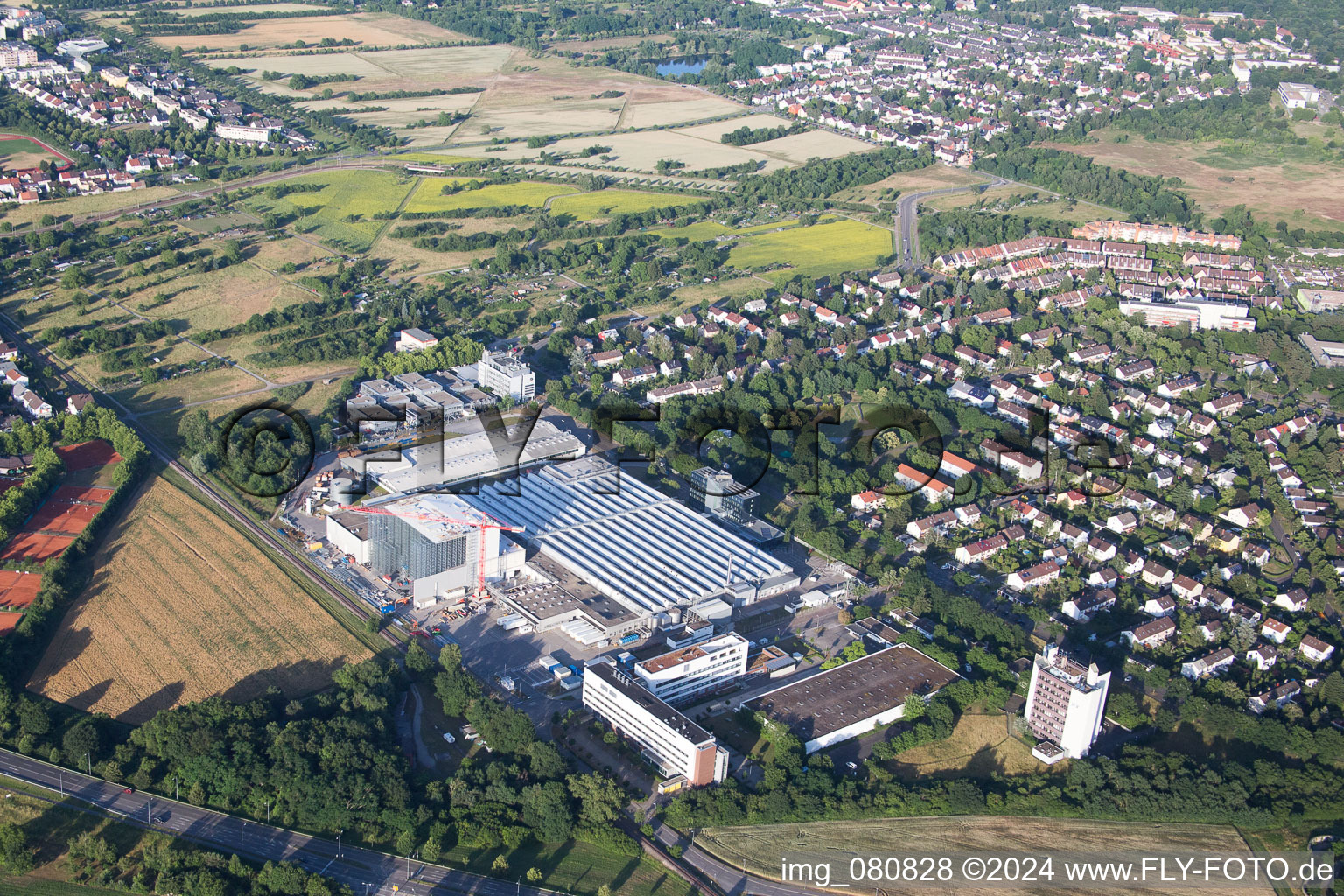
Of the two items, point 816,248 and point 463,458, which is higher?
point 816,248

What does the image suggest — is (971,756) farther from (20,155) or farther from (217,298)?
(20,155)

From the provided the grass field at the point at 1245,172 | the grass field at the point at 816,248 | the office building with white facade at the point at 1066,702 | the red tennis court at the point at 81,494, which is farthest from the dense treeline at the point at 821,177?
the office building with white facade at the point at 1066,702

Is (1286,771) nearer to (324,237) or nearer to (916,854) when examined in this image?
(916,854)

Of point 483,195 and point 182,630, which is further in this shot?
point 483,195

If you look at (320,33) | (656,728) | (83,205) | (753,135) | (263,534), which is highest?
(320,33)

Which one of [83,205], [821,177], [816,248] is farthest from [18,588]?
[821,177]

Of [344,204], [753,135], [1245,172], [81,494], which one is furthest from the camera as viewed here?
[753,135]

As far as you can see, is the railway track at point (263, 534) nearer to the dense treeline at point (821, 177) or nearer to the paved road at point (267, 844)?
the paved road at point (267, 844)
